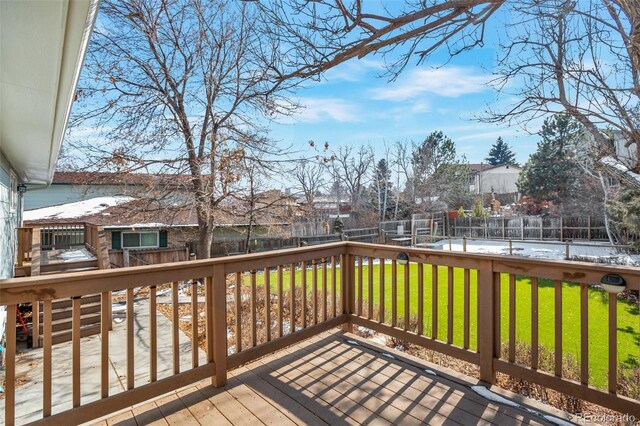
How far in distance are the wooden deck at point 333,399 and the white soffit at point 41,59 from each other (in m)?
2.42

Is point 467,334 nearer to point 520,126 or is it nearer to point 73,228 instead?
point 520,126

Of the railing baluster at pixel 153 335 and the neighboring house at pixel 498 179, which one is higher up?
the neighboring house at pixel 498 179

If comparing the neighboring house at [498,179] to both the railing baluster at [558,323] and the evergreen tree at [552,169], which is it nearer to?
the evergreen tree at [552,169]

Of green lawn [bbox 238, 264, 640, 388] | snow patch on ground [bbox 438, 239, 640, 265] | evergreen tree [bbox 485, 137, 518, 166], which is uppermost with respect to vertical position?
evergreen tree [bbox 485, 137, 518, 166]

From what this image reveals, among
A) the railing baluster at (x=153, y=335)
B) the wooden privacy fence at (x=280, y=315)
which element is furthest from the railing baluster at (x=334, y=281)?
the railing baluster at (x=153, y=335)

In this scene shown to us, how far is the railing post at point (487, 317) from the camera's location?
262 cm

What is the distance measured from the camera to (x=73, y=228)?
11883 mm

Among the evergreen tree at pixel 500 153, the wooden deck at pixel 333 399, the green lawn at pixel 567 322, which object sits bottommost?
the green lawn at pixel 567 322

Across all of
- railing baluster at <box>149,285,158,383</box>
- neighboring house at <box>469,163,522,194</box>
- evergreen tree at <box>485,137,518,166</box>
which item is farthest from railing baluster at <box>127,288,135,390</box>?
evergreen tree at <box>485,137,518,166</box>

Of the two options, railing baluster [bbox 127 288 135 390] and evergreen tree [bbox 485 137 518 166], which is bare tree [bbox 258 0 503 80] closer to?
railing baluster [bbox 127 288 135 390]

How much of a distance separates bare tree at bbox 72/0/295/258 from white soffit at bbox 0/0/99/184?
3103 mm

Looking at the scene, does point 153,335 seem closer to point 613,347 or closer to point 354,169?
point 613,347

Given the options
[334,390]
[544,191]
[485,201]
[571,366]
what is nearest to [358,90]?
[571,366]

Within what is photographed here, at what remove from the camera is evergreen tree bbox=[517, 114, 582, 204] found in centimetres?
2077
